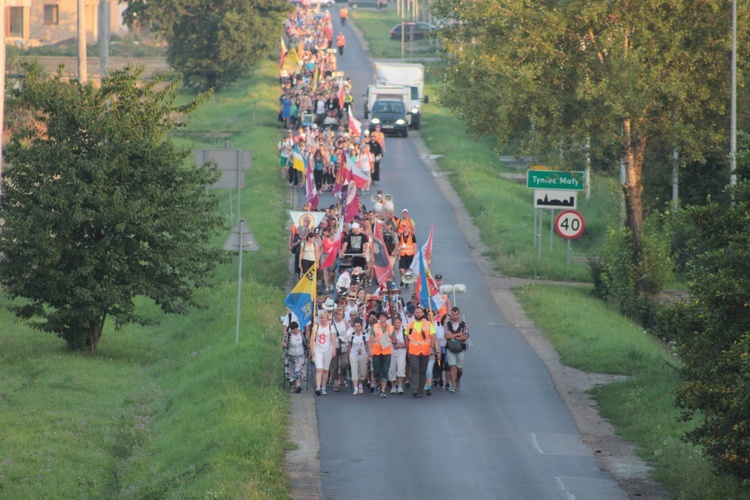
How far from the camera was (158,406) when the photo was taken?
848 inches

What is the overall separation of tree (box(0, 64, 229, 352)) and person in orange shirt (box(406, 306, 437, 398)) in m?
5.18

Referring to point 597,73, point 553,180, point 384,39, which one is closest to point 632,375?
point 597,73

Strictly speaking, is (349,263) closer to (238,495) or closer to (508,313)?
(508,313)

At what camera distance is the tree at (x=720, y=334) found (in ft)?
48.0

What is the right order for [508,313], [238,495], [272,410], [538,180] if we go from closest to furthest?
[238,495] < [272,410] < [508,313] < [538,180]

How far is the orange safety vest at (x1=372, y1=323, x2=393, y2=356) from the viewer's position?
71.4 ft

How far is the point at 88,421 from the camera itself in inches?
789

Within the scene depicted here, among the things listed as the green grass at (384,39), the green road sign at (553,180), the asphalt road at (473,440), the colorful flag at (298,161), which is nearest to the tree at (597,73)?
the green road sign at (553,180)

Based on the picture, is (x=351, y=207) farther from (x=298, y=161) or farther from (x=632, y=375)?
(x=632, y=375)

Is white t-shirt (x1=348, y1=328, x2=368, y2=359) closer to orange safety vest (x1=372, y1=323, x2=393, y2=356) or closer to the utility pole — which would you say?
orange safety vest (x1=372, y1=323, x2=393, y2=356)

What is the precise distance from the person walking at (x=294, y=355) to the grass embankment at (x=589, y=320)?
5190 mm

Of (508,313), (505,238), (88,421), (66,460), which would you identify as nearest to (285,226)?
(505,238)

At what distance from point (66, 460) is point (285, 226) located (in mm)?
21111

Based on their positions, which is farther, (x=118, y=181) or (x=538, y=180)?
(x=538, y=180)
